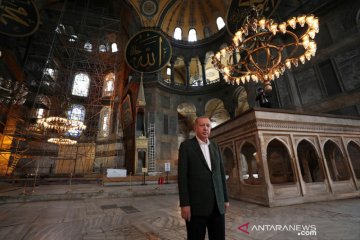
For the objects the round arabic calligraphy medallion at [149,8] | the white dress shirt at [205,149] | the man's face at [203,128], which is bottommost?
the white dress shirt at [205,149]

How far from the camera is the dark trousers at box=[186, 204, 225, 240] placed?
4.94 feet

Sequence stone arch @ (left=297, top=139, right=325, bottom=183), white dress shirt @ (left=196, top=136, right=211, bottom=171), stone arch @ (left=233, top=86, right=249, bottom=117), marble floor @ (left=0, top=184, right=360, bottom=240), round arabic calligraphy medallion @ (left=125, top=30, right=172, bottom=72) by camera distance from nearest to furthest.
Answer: white dress shirt @ (left=196, top=136, right=211, bottom=171) → marble floor @ (left=0, top=184, right=360, bottom=240) → stone arch @ (left=297, top=139, right=325, bottom=183) → round arabic calligraphy medallion @ (left=125, top=30, right=172, bottom=72) → stone arch @ (left=233, top=86, right=249, bottom=117)

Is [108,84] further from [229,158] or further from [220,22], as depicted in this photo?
[229,158]

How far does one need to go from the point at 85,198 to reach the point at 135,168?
6.91m

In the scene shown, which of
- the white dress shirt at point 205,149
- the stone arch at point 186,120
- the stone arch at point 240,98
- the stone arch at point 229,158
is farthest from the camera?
the stone arch at point 186,120

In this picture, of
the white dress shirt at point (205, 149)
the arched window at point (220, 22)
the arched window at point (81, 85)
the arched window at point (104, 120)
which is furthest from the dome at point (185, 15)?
the white dress shirt at point (205, 149)

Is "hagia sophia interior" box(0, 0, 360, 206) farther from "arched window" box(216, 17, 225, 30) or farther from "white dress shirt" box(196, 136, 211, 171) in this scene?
"white dress shirt" box(196, 136, 211, 171)

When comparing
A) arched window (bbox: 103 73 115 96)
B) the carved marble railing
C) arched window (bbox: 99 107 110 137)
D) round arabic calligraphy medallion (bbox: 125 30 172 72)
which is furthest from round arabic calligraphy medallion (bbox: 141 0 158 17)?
the carved marble railing

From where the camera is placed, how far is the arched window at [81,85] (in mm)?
22975

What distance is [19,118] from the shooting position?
46.4 feet

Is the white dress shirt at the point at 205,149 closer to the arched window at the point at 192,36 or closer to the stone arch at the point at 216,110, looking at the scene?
the stone arch at the point at 216,110

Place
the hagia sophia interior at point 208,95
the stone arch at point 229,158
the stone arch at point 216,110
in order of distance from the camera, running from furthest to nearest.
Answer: the stone arch at point 216,110 < the stone arch at point 229,158 < the hagia sophia interior at point 208,95

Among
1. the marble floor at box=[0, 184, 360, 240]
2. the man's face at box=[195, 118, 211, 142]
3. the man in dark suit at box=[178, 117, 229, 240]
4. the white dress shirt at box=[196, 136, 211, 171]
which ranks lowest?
the marble floor at box=[0, 184, 360, 240]

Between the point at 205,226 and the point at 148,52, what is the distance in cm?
1438
